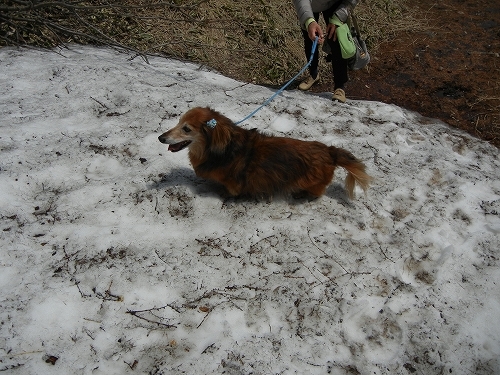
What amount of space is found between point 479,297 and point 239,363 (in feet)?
6.37

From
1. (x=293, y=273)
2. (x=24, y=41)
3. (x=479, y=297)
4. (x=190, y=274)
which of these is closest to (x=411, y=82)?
(x=479, y=297)

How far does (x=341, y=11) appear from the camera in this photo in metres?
4.43

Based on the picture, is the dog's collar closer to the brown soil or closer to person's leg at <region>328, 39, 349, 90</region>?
person's leg at <region>328, 39, 349, 90</region>

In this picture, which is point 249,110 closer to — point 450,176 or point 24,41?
point 450,176

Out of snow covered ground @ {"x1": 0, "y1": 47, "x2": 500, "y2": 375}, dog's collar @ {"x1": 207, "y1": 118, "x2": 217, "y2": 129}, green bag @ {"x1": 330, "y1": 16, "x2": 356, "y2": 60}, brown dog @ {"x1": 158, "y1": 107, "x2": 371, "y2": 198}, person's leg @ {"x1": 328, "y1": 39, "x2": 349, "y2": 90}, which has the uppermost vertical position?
green bag @ {"x1": 330, "y1": 16, "x2": 356, "y2": 60}

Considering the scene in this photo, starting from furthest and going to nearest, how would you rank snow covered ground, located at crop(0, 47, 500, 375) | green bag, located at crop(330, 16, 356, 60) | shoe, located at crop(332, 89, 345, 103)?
shoe, located at crop(332, 89, 345, 103) < green bag, located at crop(330, 16, 356, 60) < snow covered ground, located at crop(0, 47, 500, 375)

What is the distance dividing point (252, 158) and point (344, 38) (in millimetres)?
2221

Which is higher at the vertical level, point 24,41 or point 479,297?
point 24,41

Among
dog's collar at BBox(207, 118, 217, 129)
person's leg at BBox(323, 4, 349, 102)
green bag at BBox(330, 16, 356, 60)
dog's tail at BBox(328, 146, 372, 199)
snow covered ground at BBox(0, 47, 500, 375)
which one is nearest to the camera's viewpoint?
snow covered ground at BBox(0, 47, 500, 375)

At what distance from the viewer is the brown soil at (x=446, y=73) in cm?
547

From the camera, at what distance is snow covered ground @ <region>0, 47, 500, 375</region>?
8.15ft

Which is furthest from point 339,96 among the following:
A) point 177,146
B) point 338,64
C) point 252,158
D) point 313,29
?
point 177,146

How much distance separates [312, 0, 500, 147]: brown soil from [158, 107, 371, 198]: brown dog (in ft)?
9.40

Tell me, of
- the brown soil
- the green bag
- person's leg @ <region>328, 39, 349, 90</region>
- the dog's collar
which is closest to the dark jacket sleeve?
the green bag
